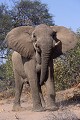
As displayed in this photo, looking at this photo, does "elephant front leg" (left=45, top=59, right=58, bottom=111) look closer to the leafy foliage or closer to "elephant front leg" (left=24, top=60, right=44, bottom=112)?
"elephant front leg" (left=24, top=60, right=44, bottom=112)

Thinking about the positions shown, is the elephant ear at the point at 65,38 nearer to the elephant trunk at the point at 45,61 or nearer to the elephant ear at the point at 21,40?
the elephant ear at the point at 21,40

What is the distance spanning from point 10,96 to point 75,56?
10.8 feet

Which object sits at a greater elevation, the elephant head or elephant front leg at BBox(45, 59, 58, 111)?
the elephant head

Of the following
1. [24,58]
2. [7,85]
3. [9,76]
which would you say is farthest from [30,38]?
[7,85]

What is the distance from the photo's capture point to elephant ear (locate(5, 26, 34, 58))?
9359 mm

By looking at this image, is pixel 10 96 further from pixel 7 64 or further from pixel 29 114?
pixel 29 114

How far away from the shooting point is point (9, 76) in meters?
16.6

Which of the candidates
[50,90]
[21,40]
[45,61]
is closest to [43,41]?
[45,61]

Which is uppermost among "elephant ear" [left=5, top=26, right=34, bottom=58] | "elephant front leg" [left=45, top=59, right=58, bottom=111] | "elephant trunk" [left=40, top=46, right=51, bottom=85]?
"elephant ear" [left=5, top=26, right=34, bottom=58]

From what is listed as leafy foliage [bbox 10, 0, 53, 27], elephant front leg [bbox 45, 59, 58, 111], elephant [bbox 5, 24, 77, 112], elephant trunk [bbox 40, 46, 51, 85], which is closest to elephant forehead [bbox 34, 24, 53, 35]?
elephant [bbox 5, 24, 77, 112]

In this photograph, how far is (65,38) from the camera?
9703 millimetres

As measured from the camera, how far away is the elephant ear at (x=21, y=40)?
936 centimetres

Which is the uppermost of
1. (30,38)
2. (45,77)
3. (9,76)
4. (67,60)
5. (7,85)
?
(30,38)

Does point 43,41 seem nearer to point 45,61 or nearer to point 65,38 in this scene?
point 45,61
